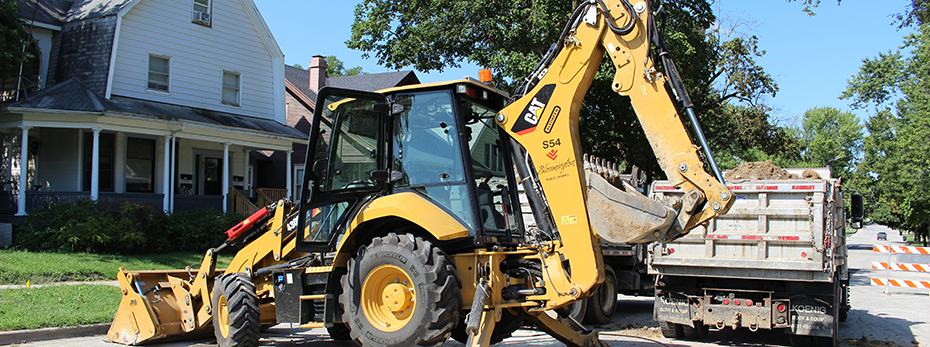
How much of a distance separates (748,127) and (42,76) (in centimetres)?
2441

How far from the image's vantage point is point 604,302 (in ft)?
37.0

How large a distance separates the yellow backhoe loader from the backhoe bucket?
0.01m

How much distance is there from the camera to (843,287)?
11.1m

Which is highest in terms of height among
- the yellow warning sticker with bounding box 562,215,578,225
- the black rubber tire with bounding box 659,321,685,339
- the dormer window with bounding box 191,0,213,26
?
the dormer window with bounding box 191,0,213,26

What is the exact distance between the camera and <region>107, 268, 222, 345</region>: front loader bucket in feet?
25.9

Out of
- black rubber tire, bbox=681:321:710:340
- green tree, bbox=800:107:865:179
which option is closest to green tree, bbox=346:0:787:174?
black rubber tire, bbox=681:321:710:340

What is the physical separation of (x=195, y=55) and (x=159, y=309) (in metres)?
14.4

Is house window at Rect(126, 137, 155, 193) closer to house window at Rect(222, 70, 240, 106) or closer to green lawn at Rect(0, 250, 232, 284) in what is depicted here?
house window at Rect(222, 70, 240, 106)

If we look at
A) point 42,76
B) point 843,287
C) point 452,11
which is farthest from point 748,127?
point 42,76

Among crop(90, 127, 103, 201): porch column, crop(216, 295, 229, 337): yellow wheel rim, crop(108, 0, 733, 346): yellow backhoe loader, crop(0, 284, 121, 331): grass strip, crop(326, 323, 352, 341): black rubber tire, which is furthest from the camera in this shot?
crop(90, 127, 103, 201): porch column

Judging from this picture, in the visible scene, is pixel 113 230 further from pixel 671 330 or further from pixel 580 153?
pixel 580 153

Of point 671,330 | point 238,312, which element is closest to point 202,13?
point 238,312

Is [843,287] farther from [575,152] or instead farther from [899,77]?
[899,77]

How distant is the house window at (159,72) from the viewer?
19812 millimetres
